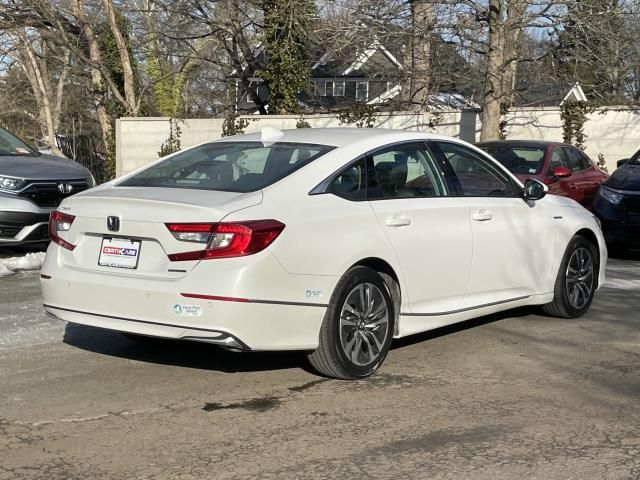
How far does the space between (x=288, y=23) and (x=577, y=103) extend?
7.15 m

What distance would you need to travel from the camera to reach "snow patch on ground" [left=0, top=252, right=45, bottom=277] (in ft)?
31.5

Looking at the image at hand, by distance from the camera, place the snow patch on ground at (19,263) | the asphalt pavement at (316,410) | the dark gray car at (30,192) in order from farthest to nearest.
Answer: the dark gray car at (30,192) < the snow patch on ground at (19,263) < the asphalt pavement at (316,410)

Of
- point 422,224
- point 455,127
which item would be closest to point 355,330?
point 422,224

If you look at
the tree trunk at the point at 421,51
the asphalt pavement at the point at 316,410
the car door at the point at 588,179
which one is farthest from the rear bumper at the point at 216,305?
the tree trunk at the point at 421,51

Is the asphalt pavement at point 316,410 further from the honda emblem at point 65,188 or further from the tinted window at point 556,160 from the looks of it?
the tinted window at point 556,160

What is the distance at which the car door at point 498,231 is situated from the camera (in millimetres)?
6305

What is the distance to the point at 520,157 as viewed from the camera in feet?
41.2

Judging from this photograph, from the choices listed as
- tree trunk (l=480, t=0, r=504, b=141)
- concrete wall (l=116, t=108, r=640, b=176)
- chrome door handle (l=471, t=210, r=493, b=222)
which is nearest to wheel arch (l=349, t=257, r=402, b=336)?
chrome door handle (l=471, t=210, r=493, b=222)

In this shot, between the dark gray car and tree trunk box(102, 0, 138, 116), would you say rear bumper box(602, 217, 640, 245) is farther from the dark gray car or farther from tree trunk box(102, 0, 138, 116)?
tree trunk box(102, 0, 138, 116)

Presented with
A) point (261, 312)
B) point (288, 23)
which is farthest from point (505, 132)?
point (261, 312)

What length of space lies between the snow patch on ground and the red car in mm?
6452

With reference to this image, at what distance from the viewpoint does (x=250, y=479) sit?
12.6ft

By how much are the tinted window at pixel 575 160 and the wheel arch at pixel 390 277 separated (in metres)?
8.26

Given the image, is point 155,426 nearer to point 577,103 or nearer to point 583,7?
point 583,7
